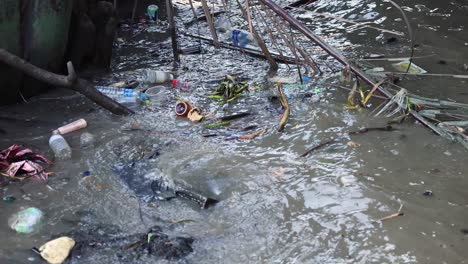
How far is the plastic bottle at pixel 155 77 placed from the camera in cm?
486

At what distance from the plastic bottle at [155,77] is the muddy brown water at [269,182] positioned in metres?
0.27

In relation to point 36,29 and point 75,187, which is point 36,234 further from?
point 36,29

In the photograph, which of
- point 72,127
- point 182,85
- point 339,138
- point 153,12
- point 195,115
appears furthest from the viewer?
point 153,12

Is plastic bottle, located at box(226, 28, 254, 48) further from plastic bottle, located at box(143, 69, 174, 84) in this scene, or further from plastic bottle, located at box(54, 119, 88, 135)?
plastic bottle, located at box(54, 119, 88, 135)

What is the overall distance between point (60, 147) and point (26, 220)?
804mm

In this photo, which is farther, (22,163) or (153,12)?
(153,12)

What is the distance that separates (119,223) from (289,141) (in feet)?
4.66

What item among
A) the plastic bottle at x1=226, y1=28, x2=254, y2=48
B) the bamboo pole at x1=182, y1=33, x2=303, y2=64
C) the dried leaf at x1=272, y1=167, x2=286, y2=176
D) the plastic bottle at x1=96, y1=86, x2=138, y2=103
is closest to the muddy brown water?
the dried leaf at x1=272, y1=167, x2=286, y2=176

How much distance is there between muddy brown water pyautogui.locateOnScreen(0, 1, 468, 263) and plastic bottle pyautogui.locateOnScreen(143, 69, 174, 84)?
0.88 ft

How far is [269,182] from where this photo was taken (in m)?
3.28

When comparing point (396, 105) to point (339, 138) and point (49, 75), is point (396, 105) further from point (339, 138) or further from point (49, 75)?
point (49, 75)

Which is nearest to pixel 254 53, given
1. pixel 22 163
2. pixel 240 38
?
pixel 240 38

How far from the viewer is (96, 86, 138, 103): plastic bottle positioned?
14.8 ft

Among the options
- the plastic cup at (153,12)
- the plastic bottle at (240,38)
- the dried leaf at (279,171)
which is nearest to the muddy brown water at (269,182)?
the dried leaf at (279,171)
